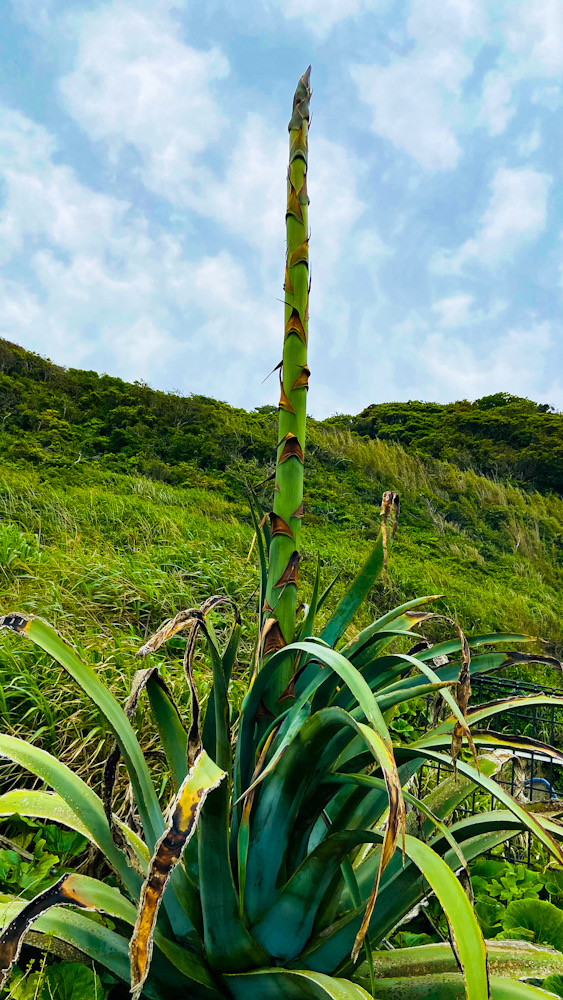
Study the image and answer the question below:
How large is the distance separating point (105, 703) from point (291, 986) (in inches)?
24.9

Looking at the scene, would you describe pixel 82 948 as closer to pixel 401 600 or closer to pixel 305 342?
pixel 305 342

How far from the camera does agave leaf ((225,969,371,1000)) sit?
1.03 meters

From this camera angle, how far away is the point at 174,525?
630cm

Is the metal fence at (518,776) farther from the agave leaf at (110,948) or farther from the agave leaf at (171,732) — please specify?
the agave leaf at (110,948)

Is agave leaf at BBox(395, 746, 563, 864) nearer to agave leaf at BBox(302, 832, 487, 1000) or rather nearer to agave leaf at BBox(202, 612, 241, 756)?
agave leaf at BBox(302, 832, 487, 1000)

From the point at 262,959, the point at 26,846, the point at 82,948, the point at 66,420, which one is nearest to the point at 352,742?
the point at 262,959

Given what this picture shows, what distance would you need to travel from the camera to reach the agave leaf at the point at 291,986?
1.03m

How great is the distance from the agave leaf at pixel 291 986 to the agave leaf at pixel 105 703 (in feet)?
1.08

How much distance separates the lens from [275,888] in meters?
1.26

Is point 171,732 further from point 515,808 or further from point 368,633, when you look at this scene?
point 515,808

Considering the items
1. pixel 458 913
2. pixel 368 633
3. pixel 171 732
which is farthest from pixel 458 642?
pixel 171 732

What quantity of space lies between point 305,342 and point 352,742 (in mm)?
822

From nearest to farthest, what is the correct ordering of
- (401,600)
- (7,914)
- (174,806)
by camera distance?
(174,806) → (7,914) → (401,600)

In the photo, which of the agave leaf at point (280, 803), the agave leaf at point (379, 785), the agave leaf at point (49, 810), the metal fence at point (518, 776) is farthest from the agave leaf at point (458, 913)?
the metal fence at point (518, 776)
